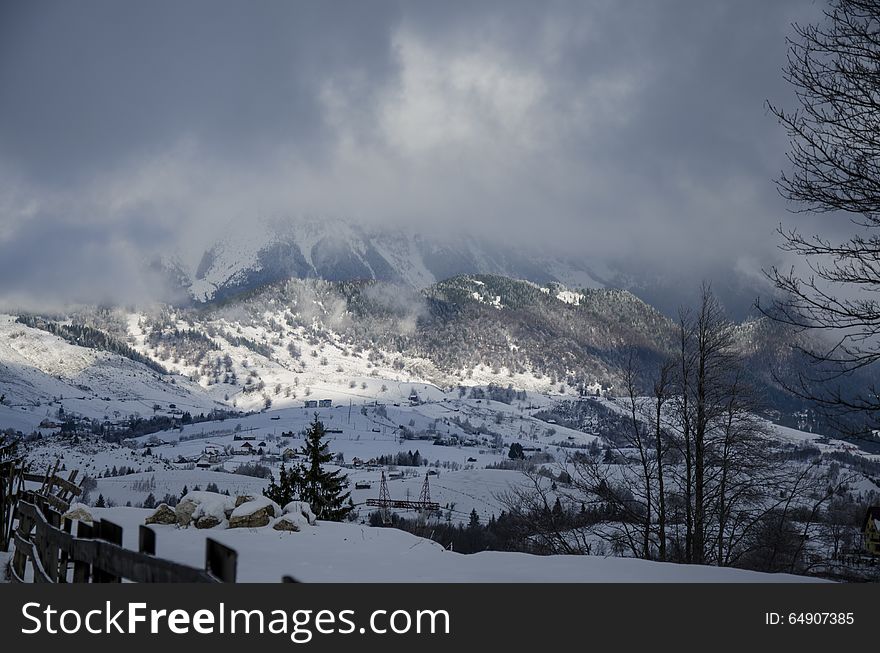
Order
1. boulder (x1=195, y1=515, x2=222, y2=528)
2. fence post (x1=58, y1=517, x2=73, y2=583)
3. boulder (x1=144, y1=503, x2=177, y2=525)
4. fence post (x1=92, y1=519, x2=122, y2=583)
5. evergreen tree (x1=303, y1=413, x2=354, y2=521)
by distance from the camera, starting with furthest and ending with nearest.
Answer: evergreen tree (x1=303, y1=413, x2=354, y2=521) < boulder (x1=144, y1=503, x2=177, y2=525) < boulder (x1=195, y1=515, x2=222, y2=528) < fence post (x1=58, y1=517, x2=73, y2=583) < fence post (x1=92, y1=519, x2=122, y2=583)

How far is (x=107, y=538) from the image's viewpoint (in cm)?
580

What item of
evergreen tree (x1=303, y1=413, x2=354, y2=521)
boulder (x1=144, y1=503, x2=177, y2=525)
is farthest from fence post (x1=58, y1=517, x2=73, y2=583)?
evergreen tree (x1=303, y1=413, x2=354, y2=521)

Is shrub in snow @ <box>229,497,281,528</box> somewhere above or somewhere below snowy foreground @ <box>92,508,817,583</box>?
above

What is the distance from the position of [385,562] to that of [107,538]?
5.24 metres

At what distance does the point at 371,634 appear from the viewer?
178 inches

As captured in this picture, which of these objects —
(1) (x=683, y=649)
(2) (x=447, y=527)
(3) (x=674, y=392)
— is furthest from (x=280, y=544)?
(2) (x=447, y=527)

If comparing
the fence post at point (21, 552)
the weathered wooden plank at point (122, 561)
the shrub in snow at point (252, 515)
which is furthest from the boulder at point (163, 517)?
the weathered wooden plank at point (122, 561)

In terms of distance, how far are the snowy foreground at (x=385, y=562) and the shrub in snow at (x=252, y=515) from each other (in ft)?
1.01

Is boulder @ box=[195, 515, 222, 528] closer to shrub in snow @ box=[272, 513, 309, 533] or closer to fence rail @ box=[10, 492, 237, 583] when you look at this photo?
shrub in snow @ box=[272, 513, 309, 533]

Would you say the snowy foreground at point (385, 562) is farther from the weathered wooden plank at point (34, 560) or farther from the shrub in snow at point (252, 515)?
the weathered wooden plank at point (34, 560)

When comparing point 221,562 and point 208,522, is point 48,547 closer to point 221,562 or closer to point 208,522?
point 221,562

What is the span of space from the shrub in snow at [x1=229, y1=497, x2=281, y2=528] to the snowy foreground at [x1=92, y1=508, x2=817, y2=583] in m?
0.31

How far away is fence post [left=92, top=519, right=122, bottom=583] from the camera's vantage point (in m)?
5.65

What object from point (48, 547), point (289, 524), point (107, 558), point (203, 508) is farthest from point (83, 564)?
point (203, 508)
